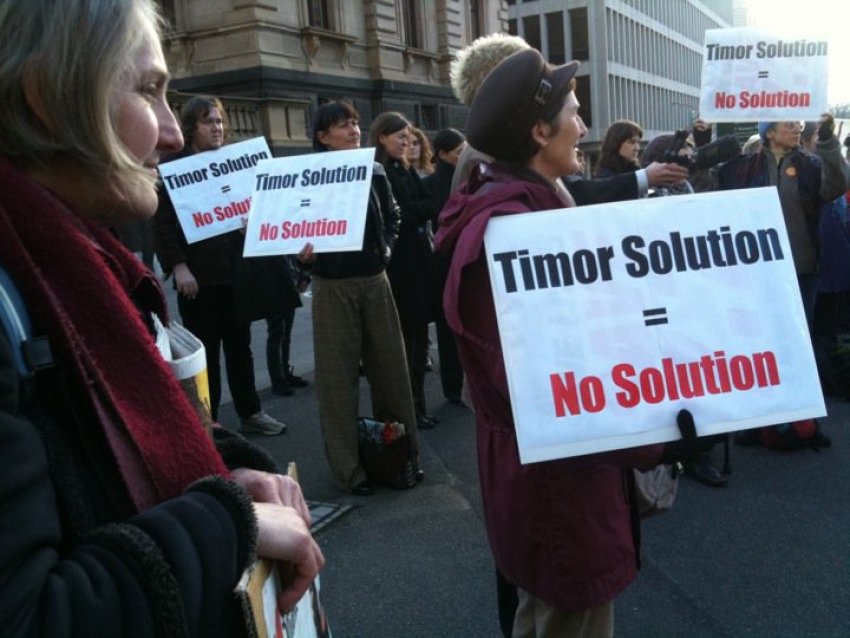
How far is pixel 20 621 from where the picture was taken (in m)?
0.77

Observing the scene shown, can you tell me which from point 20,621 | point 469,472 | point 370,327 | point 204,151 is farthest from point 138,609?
point 204,151

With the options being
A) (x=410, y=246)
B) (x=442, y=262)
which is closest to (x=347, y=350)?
(x=442, y=262)

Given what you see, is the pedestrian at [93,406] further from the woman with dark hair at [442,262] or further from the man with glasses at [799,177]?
the man with glasses at [799,177]

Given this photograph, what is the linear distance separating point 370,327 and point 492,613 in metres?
1.75

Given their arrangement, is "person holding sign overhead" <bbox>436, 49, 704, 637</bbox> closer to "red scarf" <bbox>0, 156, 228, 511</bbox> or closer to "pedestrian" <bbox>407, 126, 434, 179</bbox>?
"red scarf" <bbox>0, 156, 228, 511</bbox>

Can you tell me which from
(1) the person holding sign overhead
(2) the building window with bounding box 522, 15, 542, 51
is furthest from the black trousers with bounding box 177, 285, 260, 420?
(2) the building window with bounding box 522, 15, 542, 51

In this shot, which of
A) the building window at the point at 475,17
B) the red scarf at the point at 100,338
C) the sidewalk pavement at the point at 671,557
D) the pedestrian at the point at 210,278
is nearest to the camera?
the red scarf at the point at 100,338

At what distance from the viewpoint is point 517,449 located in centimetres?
179

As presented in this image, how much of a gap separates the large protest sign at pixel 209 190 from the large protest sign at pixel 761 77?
293cm

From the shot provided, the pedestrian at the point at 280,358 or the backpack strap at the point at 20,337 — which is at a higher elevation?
the backpack strap at the point at 20,337

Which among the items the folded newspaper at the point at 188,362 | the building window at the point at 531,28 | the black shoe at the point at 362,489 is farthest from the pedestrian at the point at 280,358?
the building window at the point at 531,28

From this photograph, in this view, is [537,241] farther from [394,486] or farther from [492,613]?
[394,486]

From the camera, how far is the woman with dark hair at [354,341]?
4.04m

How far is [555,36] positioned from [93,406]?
48003mm
